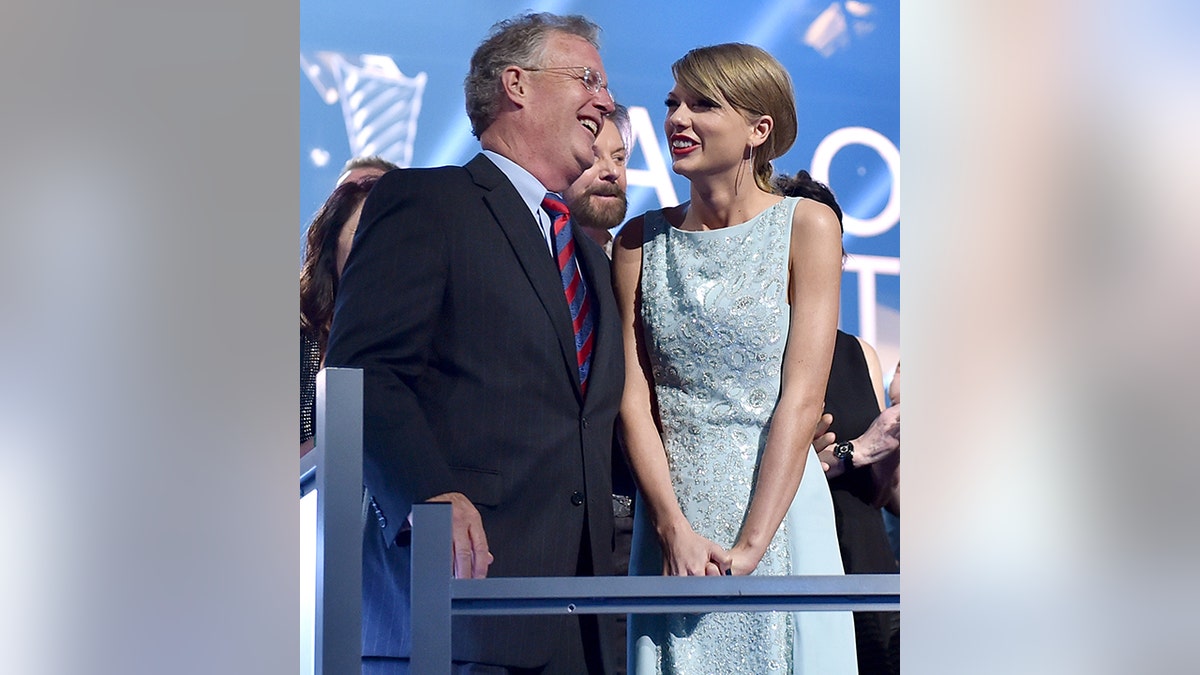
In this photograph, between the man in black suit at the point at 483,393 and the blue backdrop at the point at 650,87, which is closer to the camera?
the man in black suit at the point at 483,393

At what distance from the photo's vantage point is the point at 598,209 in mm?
2854

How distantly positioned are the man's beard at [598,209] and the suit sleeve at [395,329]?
→ 0.84 meters

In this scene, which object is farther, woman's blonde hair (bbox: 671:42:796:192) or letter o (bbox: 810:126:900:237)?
letter o (bbox: 810:126:900:237)

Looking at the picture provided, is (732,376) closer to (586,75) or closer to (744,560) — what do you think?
(744,560)

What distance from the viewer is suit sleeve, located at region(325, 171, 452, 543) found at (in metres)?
1.79

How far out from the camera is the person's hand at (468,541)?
1720mm

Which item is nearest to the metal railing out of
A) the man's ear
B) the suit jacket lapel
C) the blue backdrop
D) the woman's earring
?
the suit jacket lapel

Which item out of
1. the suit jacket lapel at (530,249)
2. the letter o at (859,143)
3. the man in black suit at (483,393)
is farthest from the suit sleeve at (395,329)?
the letter o at (859,143)

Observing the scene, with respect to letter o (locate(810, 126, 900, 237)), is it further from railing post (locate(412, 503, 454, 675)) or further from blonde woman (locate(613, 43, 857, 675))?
railing post (locate(412, 503, 454, 675))

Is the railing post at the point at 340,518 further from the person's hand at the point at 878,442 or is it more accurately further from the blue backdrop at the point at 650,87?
the blue backdrop at the point at 650,87

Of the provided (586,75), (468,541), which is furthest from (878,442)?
(468,541)

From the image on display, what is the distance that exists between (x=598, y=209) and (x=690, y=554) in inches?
45.7
